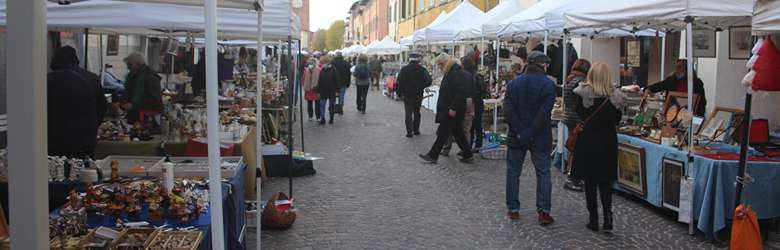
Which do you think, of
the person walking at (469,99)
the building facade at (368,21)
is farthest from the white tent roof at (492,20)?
the building facade at (368,21)

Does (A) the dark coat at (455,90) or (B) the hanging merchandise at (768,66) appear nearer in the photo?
(B) the hanging merchandise at (768,66)

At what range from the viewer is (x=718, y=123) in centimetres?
684

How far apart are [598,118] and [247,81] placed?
921 cm

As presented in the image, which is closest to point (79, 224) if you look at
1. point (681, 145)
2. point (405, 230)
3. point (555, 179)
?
point (405, 230)

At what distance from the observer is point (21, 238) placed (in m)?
1.91

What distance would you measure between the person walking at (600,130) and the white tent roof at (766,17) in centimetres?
142

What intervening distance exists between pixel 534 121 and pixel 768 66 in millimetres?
1955

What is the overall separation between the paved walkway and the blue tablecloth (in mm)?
668

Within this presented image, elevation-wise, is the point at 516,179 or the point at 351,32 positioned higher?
the point at 351,32

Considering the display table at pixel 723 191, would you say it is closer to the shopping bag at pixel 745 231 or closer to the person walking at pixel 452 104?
the shopping bag at pixel 745 231

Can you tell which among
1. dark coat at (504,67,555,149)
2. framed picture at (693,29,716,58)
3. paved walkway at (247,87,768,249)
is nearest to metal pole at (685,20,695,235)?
paved walkway at (247,87,768,249)

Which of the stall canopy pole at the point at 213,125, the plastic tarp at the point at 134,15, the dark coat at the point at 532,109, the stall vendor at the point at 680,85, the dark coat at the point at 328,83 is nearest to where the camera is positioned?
Result: the stall canopy pole at the point at 213,125

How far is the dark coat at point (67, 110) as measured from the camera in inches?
210

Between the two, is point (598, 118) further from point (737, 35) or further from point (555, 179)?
point (737, 35)
